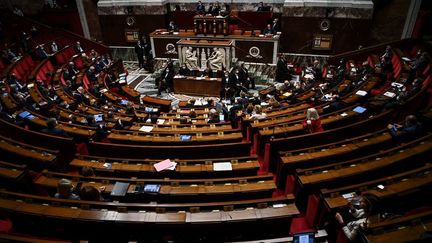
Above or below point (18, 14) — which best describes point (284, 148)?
below

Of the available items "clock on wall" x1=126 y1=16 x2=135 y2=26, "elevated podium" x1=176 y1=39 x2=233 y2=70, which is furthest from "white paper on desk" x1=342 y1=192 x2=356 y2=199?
"clock on wall" x1=126 y1=16 x2=135 y2=26

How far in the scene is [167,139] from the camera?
7.66 metres

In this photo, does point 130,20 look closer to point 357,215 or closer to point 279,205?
point 279,205

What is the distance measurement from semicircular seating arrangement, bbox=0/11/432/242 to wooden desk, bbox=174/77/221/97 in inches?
119

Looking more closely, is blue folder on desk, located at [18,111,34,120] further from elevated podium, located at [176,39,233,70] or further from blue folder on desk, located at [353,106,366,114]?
blue folder on desk, located at [353,106,366,114]

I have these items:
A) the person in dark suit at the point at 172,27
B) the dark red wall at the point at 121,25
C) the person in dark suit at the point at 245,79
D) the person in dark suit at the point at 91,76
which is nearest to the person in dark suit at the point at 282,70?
the person in dark suit at the point at 245,79

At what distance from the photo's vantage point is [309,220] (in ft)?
18.4

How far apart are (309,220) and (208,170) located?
226cm

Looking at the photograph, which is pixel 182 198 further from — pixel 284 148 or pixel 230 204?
pixel 284 148

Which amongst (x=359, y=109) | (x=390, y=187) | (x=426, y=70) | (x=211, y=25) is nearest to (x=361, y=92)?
(x=359, y=109)

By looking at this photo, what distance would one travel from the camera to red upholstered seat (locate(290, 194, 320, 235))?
537 centimetres

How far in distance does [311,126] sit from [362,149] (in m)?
1.38

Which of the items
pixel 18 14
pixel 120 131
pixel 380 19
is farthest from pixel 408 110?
pixel 18 14

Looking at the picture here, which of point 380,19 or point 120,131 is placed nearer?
point 120,131
